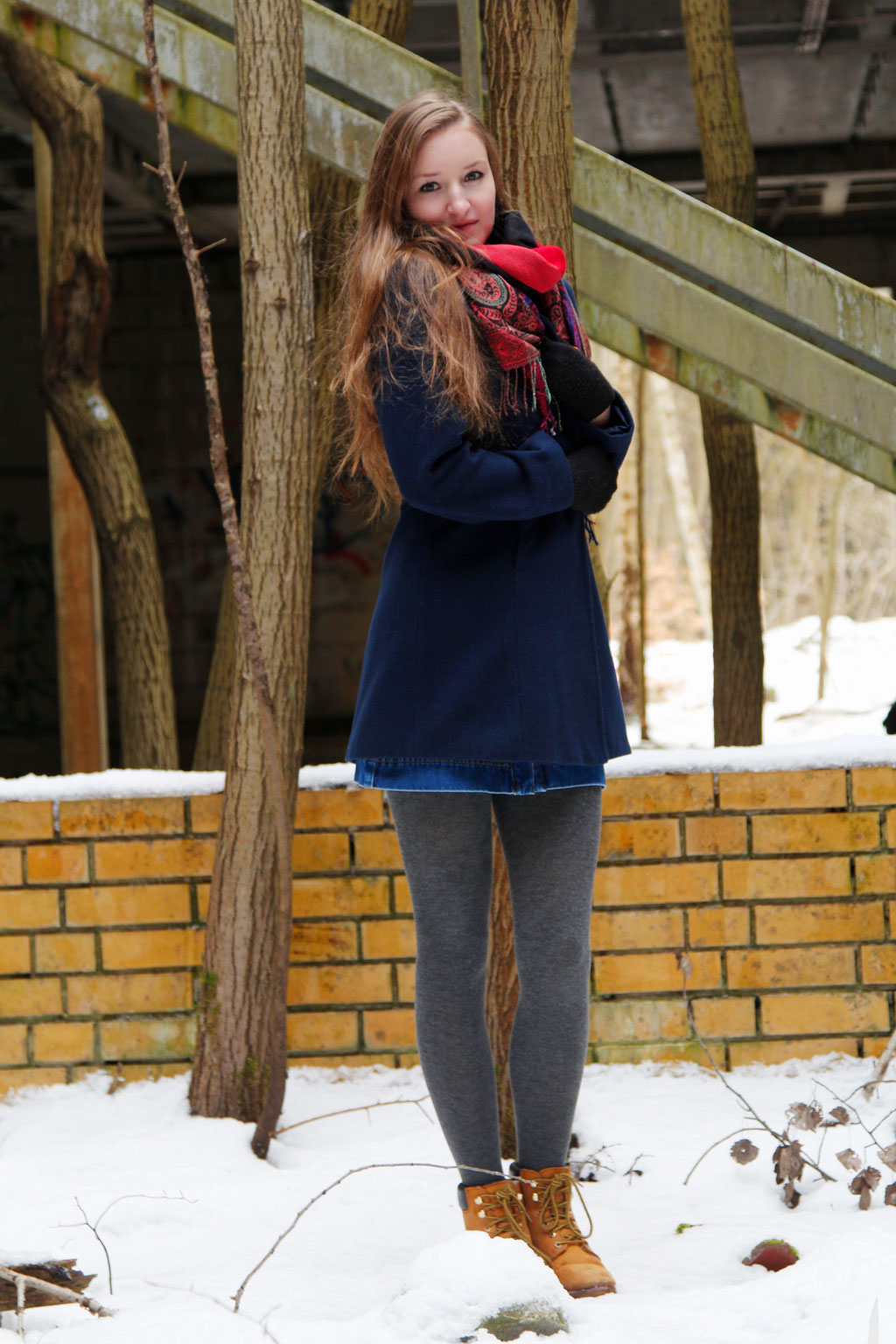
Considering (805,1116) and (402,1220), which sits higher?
(805,1116)

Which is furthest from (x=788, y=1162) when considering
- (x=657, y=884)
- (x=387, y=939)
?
(x=387, y=939)

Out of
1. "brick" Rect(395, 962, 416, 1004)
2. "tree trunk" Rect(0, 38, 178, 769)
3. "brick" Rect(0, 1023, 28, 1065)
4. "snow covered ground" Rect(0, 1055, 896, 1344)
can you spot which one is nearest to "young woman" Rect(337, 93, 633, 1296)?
"snow covered ground" Rect(0, 1055, 896, 1344)

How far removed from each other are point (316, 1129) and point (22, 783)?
0.87m

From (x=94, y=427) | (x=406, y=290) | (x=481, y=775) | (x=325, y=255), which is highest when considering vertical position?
(x=325, y=255)

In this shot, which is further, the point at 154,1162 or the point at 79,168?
the point at 79,168

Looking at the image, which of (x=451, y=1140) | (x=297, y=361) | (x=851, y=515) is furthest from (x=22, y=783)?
(x=851, y=515)

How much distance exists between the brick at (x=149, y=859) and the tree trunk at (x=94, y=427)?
69.2 inches

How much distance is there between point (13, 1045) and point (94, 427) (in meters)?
2.39

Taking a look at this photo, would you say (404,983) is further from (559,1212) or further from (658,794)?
(559,1212)

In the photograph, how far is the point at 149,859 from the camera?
2490mm

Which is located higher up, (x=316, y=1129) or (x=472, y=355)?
(x=472, y=355)

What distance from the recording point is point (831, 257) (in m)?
10.1

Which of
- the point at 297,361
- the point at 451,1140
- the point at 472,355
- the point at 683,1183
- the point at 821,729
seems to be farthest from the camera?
the point at 821,729

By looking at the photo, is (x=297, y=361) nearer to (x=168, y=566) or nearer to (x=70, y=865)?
(x=70, y=865)
